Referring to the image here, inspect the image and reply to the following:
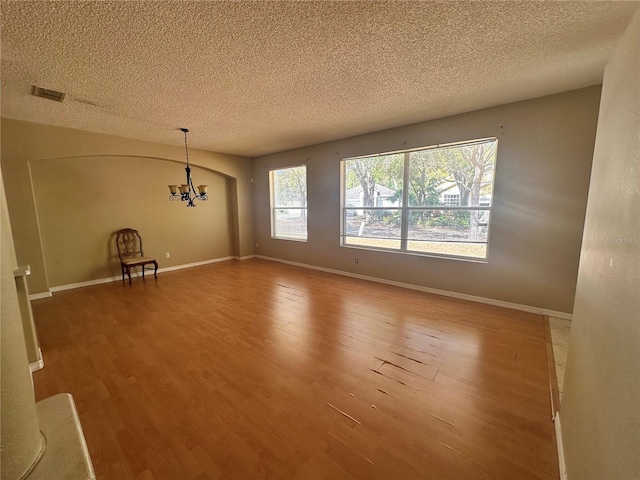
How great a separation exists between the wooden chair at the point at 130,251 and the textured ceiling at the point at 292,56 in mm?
2073

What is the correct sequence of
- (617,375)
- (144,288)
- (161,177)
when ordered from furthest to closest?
1. (161,177)
2. (144,288)
3. (617,375)

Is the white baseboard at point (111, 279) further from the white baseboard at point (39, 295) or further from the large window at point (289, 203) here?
the large window at point (289, 203)

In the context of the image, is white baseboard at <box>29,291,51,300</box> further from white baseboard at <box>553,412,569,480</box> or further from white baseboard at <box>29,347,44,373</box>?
white baseboard at <box>553,412,569,480</box>

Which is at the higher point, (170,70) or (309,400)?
(170,70)

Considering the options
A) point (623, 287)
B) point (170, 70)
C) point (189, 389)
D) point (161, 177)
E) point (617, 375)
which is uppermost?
point (170, 70)

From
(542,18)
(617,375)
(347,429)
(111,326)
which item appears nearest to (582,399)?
(617,375)

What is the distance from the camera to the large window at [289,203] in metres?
5.56

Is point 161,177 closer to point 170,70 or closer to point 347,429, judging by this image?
point 170,70

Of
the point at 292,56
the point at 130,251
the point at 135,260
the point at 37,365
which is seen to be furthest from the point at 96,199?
the point at 292,56

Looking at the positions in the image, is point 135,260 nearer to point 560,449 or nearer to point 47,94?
point 47,94

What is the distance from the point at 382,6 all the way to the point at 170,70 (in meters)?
1.83

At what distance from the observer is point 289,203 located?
231 inches

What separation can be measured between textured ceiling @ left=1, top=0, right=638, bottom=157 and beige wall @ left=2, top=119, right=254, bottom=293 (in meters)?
0.52

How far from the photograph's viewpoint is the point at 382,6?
1488mm
